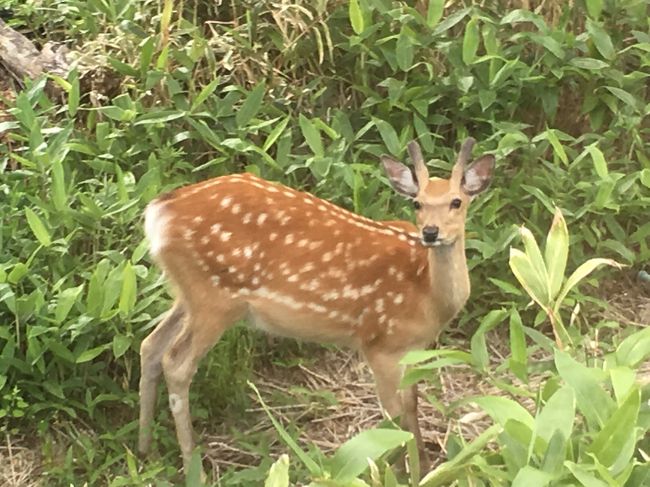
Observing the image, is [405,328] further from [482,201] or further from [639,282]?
[639,282]

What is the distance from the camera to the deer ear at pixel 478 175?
3215 millimetres

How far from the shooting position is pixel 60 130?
393 cm

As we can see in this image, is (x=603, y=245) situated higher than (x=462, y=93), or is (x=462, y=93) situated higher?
(x=462, y=93)

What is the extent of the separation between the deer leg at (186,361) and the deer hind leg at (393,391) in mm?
504

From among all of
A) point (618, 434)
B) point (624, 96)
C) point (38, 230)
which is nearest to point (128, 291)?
point (38, 230)

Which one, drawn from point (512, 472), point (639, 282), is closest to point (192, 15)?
point (639, 282)

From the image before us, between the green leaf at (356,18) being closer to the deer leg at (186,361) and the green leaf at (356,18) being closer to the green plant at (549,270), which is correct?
the deer leg at (186,361)

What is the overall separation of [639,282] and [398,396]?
4.85ft

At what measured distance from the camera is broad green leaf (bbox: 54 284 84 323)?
3324mm

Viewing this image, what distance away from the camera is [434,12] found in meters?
4.32

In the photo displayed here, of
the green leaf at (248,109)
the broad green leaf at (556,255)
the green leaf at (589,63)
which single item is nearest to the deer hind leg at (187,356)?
the green leaf at (248,109)

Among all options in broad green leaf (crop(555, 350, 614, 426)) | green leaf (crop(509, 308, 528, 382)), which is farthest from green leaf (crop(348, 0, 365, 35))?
broad green leaf (crop(555, 350, 614, 426))

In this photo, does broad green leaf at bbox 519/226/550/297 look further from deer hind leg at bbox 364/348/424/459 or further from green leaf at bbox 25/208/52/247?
green leaf at bbox 25/208/52/247

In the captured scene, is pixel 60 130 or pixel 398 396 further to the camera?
pixel 60 130
